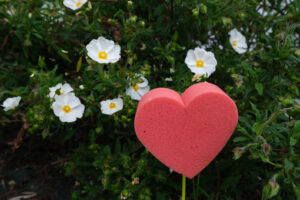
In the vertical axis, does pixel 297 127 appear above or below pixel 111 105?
above

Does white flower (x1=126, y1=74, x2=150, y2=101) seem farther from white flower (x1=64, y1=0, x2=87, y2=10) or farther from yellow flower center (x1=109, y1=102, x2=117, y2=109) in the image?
white flower (x1=64, y1=0, x2=87, y2=10)

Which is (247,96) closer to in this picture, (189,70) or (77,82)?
(189,70)

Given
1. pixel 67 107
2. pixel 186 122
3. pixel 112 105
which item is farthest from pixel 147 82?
pixel 186 122

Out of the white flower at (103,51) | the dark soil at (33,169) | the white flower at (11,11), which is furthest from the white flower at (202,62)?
the white flower at (11,11)

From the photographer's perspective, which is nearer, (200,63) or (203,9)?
(203,9)

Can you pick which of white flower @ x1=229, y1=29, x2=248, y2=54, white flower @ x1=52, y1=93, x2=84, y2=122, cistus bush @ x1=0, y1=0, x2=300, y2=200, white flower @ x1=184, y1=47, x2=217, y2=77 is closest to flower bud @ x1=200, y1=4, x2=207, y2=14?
cistus bush @ x1=0, y1=0, x2=300, y2=200

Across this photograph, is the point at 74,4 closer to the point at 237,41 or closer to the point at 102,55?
the point at 102,55
